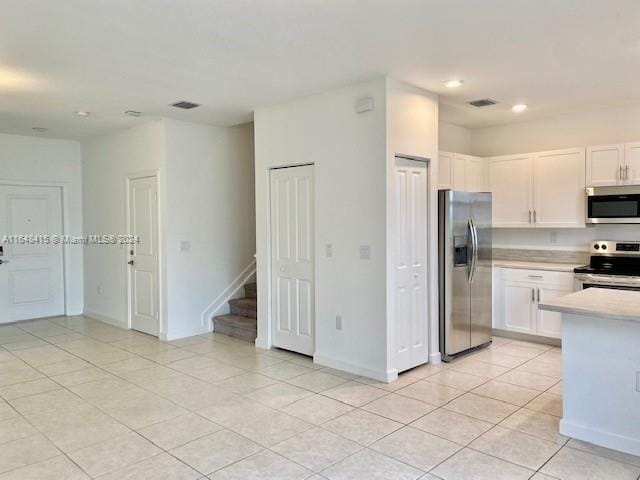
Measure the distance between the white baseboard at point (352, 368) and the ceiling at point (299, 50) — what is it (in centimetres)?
256

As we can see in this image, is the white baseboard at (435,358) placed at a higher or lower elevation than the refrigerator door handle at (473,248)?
lower

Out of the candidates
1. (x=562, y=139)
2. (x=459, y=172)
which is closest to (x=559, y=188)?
(x=562, y=139)

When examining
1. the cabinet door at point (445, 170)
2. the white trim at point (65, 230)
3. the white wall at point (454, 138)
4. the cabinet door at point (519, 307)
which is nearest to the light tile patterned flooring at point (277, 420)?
the cabinet door at point (519, 307)

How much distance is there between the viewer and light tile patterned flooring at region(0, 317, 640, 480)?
2.77m

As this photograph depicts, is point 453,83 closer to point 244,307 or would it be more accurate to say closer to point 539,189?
point 539,189

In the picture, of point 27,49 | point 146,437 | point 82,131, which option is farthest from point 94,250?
point 146,437

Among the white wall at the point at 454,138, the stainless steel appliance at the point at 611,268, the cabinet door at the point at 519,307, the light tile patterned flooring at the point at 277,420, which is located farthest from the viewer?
the white wall at the point at 454,138

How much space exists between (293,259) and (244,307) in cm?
Result: 151

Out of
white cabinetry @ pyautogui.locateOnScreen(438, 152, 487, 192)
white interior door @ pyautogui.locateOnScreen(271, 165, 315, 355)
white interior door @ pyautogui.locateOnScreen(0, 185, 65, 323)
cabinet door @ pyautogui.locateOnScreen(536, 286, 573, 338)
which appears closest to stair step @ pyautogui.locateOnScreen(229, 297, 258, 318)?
white interior door @ pyautogui.locateOnScreen(271, 165, 315, 355)

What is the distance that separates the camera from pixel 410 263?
4.49m

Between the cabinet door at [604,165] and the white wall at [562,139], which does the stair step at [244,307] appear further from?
the cabinet door at [604,165]

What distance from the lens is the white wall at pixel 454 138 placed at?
596cm

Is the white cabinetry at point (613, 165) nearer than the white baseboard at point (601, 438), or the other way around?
the white baseboard at point (601, 438)

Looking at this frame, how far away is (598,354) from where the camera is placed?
3.02 meters
